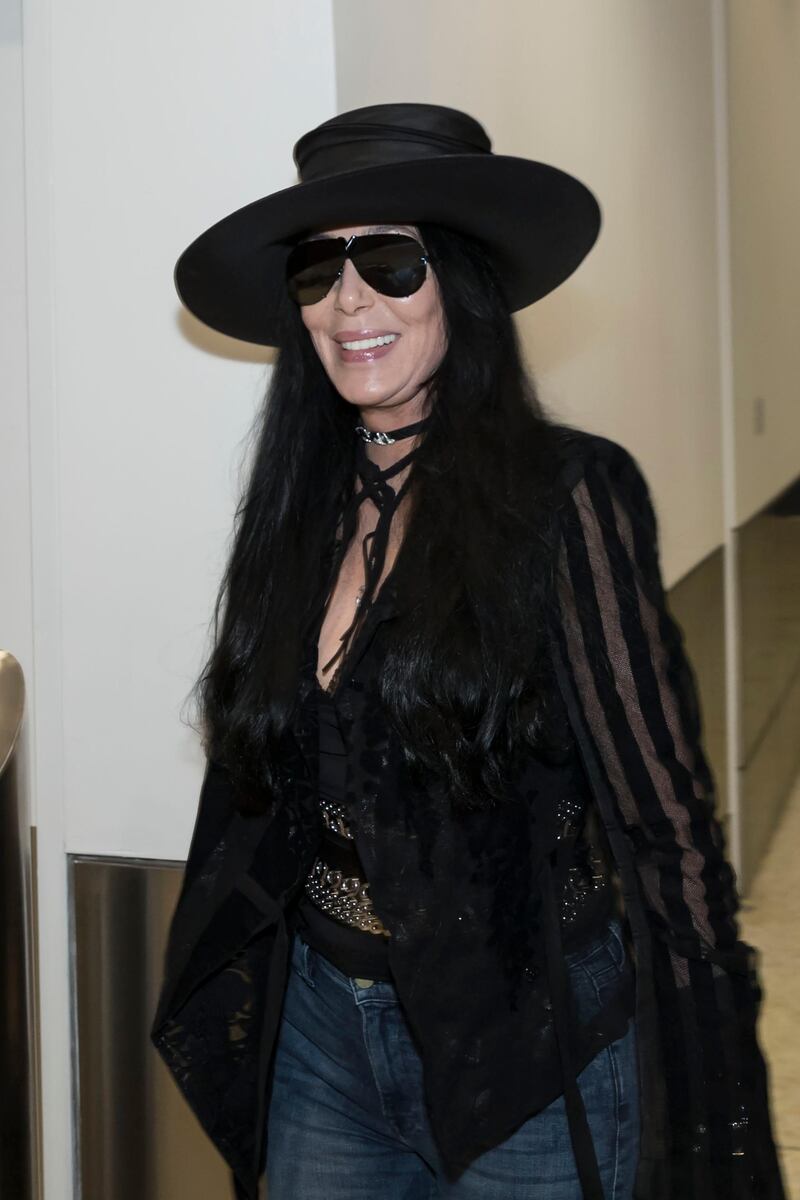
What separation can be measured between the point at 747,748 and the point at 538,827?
139 inches

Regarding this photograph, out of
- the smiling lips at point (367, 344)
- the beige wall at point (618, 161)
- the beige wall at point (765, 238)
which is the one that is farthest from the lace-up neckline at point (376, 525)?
the beige wall at point (765, 238)

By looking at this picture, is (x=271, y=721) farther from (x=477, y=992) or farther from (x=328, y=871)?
(x=477, y=992)

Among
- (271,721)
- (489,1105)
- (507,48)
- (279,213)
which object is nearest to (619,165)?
(507,48)

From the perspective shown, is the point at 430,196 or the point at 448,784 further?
the point at 430,196

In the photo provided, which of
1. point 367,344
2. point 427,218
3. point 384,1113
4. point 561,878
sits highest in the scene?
point 427,218

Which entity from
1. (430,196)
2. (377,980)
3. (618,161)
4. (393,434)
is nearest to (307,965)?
(377,980)

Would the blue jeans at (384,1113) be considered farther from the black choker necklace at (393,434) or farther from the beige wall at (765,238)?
the beige wall at (765,238)

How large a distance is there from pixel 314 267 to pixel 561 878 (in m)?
0.72

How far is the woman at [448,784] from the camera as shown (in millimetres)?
1366

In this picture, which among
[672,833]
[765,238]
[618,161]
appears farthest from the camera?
[765,238]

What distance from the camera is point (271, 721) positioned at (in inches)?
61.2

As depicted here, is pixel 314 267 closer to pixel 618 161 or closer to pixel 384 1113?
pixel 384 1113

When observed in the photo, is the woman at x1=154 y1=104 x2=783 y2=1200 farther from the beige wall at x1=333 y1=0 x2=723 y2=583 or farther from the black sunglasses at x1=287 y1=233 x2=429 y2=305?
the beige wall at x1=333 y1=0 x2=723 y2=583

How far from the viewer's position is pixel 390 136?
1.56 m
